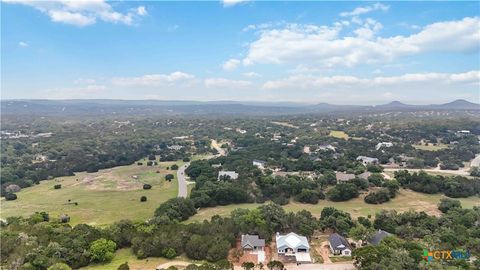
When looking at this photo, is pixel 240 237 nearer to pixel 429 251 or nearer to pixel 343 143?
pixel 429 251

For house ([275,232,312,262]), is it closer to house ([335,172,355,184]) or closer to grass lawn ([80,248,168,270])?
grass lawn ([80,248,168,270])

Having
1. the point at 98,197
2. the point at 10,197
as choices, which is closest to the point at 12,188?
the point at 10,197

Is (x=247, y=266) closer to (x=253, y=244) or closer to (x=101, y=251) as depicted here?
(x=253, y=244)

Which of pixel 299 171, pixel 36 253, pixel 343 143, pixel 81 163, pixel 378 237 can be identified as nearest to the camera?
pixel 36 253

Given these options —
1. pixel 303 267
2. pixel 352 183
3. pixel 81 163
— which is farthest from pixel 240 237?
pixel 81 163
